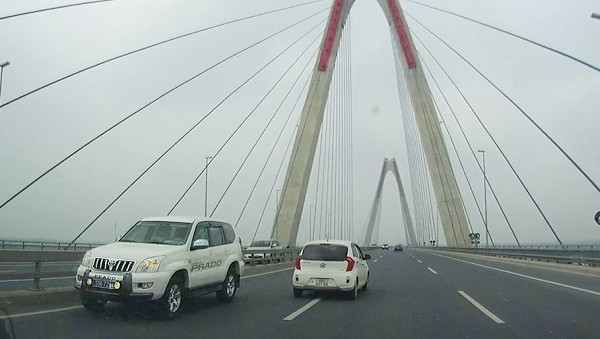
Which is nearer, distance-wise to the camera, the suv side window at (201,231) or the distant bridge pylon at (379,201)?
the suv side window at (201,231)

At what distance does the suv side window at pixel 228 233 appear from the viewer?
1291 centimetres

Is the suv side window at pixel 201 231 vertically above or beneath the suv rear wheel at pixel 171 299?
above

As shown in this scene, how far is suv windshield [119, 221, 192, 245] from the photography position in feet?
34.9

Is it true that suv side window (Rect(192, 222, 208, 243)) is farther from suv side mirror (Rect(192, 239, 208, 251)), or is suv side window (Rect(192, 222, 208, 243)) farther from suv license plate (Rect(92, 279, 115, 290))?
suv license plate (Rect(92, 279, 115, 290))

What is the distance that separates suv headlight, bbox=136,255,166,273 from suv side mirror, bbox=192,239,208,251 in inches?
45.7

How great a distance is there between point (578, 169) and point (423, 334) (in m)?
16.3

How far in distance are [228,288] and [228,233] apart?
138 cm

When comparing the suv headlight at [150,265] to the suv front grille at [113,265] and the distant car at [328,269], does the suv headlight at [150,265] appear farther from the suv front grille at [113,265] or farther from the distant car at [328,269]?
the distant car at [328,269]

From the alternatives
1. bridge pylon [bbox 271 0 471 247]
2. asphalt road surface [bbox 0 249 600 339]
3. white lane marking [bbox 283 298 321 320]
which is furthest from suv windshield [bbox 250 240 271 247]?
white lane marking [bbox 283 298 321 320]

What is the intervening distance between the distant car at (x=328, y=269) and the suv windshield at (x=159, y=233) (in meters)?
3.60

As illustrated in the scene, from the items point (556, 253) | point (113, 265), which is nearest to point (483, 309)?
point (113, 265)

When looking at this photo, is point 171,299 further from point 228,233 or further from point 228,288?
point 228,233

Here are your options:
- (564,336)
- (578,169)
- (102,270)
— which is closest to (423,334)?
(564,336)

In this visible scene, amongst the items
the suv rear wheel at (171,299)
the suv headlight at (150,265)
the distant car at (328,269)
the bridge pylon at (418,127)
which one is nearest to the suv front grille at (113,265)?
the suv headlight at (150,265)
